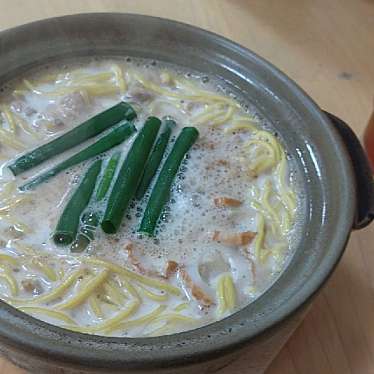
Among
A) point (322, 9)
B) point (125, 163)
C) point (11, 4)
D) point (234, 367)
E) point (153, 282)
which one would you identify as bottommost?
point (234, 367)

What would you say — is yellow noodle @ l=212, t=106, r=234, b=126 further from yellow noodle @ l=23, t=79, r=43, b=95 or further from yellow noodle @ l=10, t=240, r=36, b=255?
yellow noodle @ l=10, t=240, r=36, b=255

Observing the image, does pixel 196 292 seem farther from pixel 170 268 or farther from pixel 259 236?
pixel 259 236

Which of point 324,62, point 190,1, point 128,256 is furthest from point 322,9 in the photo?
point 128,256

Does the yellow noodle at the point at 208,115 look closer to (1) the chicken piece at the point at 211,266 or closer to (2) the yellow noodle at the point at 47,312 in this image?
(1) the chicken piece at the point at 211,266

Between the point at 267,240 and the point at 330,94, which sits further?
the point at 330,94

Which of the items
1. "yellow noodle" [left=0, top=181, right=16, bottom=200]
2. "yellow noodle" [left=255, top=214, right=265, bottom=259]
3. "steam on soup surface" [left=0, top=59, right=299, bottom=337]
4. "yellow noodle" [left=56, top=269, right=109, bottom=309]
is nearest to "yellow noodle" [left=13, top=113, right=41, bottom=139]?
"steam on soup surface" [left=0, top=59, right=299, bottom=337]

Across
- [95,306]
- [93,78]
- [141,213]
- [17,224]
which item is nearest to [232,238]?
[141,213]

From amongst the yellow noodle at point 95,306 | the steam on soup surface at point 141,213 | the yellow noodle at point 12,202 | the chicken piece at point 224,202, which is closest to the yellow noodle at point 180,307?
the steam on soup surface at point 141,213

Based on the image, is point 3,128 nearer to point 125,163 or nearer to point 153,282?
point 125,163
